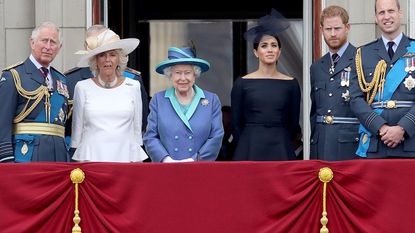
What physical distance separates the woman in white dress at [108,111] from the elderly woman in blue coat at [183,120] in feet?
0.43

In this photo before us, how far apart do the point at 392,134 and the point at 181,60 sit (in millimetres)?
1660

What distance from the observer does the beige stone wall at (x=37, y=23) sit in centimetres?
1204

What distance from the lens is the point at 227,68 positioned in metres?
15.9

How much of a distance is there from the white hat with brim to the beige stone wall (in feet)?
4.77

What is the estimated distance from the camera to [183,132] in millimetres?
10062

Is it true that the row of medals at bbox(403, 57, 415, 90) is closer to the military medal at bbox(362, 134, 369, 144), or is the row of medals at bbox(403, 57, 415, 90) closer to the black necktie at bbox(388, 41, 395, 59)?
the black necktie at bbox(388, 41, 395, 59)

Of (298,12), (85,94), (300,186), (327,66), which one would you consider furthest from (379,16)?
(298,12)

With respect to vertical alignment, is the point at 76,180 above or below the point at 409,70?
below

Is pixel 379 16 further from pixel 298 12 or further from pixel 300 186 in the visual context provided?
pixel 298 12

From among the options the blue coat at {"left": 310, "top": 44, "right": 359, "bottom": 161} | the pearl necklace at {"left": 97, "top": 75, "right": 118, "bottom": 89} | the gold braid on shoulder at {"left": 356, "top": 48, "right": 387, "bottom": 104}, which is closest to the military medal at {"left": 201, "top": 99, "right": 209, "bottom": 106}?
the pearl necklace at {"left": 97, "top": 75, "right": 118, "bottom": 89}

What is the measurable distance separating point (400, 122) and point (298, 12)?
5.81 meters

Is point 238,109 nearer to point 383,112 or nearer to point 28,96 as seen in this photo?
point 383,112

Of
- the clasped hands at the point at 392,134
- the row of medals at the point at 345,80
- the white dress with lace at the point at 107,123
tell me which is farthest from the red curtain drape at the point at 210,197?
the row of medals at the point at 345,80

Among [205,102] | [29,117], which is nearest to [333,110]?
[205,102]
